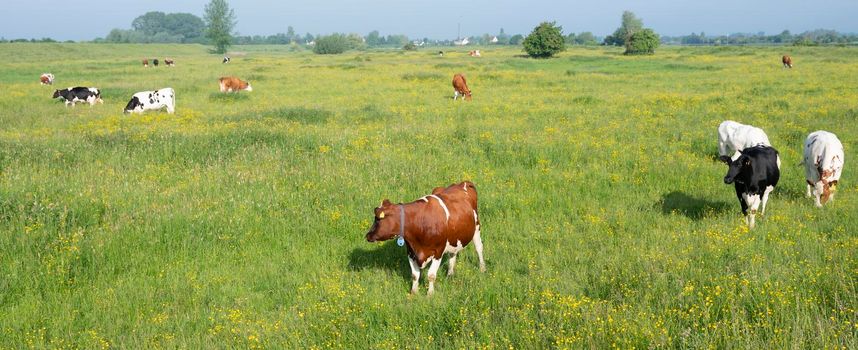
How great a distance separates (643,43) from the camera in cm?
7331

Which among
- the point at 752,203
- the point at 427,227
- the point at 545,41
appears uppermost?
the point at 545,41

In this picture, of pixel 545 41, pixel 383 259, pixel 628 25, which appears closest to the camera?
pixel 383 259

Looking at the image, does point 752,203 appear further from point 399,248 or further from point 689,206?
point 399,248

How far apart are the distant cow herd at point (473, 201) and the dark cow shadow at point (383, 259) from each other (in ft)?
1.30

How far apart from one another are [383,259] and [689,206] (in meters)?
5.58

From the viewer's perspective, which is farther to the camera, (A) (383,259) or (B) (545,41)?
(B) (545,41)

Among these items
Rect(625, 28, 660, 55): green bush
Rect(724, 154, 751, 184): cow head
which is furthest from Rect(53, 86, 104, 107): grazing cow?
Rect(625, 28, 660, 55): green bush

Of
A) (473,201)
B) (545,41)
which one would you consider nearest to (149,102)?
(473,201)

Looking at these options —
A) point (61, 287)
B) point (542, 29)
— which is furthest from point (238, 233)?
point (542, 29)

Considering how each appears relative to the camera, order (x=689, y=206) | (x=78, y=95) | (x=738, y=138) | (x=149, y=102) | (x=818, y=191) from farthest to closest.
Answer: (x=78, y=95)
(x=149, y=102)
(x=738, y=138)
(x=689, y=206)
(x=818, y=191)

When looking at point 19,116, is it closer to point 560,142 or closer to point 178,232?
point 178,232

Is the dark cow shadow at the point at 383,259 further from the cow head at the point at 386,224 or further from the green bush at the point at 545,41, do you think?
the green bush at the point at 545,41

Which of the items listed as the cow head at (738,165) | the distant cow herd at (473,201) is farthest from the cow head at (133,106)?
the cow head at (738,165)

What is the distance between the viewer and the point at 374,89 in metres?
30.8
